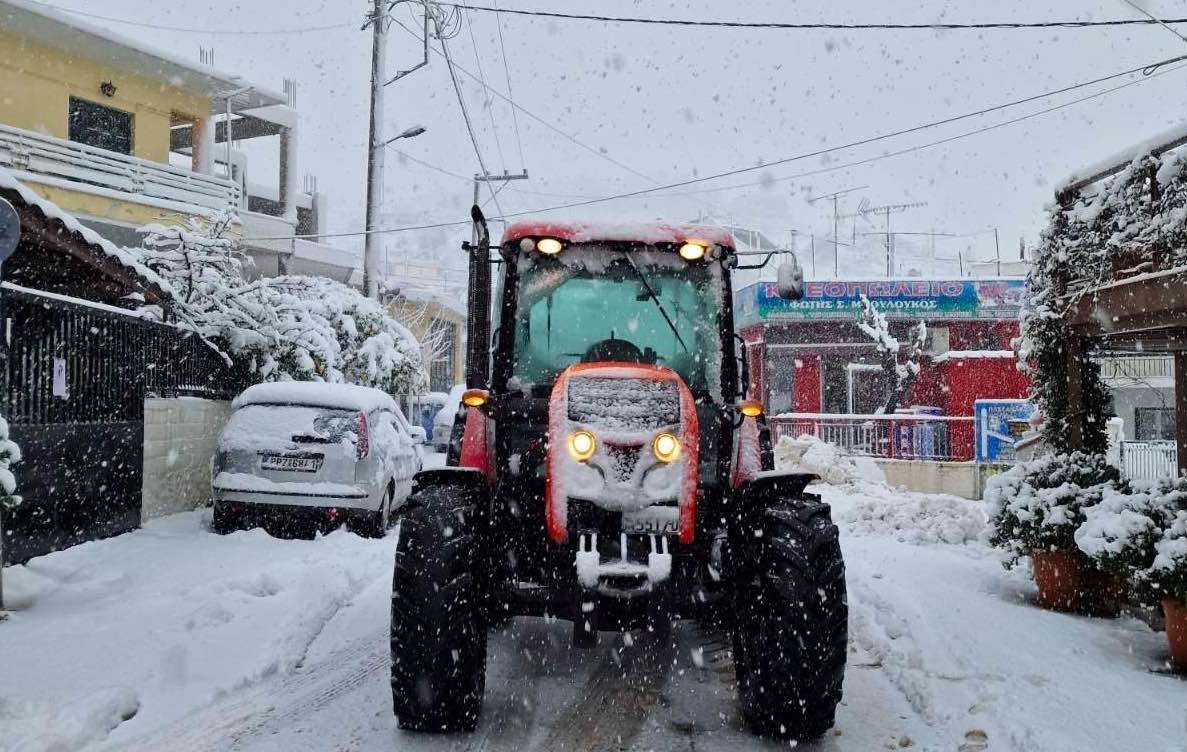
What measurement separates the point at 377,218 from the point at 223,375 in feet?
24.7

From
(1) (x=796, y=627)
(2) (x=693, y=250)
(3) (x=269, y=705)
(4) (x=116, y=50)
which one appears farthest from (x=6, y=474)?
(4) (x=116, y=50)

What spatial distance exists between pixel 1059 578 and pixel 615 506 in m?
4.51

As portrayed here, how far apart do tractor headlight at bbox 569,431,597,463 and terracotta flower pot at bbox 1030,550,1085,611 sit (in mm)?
4529

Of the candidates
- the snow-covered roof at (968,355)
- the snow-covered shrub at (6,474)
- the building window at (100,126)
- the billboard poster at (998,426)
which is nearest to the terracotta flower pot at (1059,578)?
the snow-covered shrub at (6,474)

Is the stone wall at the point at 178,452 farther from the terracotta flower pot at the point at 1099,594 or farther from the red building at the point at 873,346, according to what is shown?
the red building at the point at 873,346

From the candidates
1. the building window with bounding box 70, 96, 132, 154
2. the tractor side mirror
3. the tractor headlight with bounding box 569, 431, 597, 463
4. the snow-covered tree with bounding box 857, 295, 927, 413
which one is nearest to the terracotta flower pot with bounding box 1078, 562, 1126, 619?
Result: the tractor side mirror

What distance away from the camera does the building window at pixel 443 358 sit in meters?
36.6

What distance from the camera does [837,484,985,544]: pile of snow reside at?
34.4 feet

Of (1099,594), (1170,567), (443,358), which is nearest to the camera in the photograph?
(1170,567)

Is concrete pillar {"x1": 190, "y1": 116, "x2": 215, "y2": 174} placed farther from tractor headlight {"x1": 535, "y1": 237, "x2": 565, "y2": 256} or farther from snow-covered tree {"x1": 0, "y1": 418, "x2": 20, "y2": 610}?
tractor headlight {"x1": 535, "y1": 237, "x2": 565, "y2": 256}

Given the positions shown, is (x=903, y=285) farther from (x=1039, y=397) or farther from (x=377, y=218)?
(x=1039, y=397)

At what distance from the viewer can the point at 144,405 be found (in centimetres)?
986

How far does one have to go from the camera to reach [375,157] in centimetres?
1928

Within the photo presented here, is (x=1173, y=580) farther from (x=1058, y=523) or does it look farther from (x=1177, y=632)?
(x=1058, y=523)
